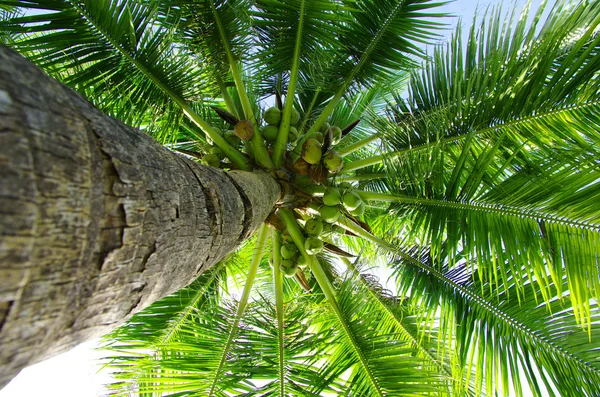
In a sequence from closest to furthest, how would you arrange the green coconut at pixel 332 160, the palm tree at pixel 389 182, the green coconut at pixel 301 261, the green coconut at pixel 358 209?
the palm tree at pixel 389 182 < the green coconut at pixel 332 160 < the green coconut at pixel 358 209 < the green coconut at pixel 301 261

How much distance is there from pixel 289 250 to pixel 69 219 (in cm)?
253

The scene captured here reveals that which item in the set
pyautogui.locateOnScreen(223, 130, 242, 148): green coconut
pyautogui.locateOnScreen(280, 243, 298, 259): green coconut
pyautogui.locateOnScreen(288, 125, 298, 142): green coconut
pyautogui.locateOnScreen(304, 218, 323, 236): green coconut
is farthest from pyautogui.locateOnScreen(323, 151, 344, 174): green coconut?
pyautogui.locateOnScreen(223, 130, 242, 148): green coconut

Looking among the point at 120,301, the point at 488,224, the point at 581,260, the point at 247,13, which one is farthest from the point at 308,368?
the point at 247,13

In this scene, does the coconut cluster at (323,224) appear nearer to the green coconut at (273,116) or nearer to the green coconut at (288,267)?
the green coconut at (288,267)

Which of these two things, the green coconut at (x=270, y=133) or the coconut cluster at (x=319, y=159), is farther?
the green coconut at (x=270, y=133)

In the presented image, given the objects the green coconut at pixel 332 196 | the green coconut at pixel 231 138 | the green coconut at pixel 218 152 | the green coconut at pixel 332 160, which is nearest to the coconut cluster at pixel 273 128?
the green coconut at pixel 231 138

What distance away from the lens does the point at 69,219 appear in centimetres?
75

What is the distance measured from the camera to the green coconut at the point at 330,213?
291cm

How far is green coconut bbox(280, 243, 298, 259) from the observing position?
323 centimetres

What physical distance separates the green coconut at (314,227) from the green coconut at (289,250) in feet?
0.83

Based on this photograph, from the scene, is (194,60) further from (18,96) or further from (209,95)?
(18,96)

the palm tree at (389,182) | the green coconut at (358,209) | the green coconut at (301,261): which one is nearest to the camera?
the palm tree at (389,182)

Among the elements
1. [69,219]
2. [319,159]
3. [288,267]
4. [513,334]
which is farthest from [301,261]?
[69,219]

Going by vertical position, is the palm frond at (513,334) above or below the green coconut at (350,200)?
below
